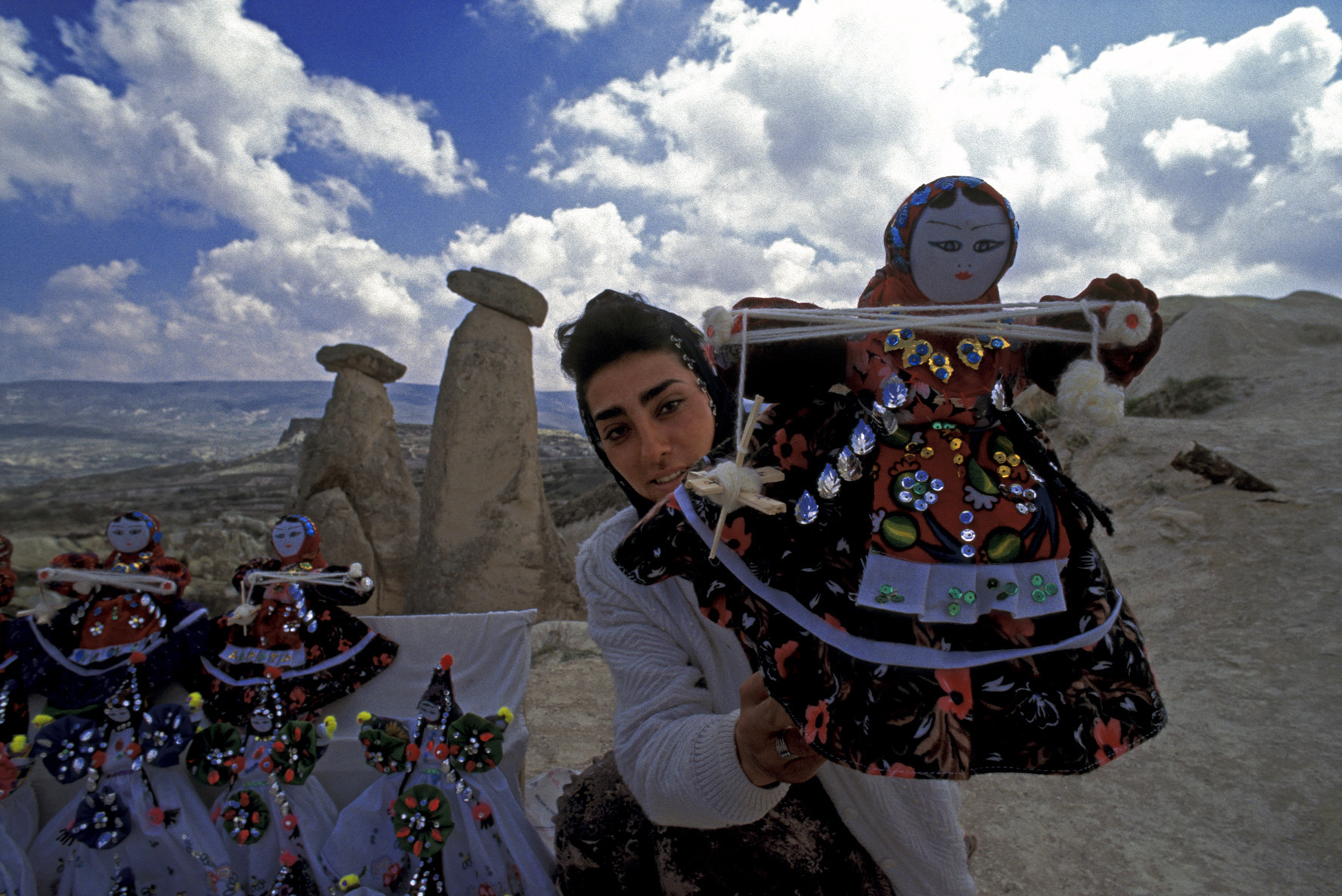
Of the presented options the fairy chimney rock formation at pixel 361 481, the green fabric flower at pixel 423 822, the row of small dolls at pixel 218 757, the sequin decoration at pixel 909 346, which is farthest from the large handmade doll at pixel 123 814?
the fairy chimney rock formation at pixel 361 481

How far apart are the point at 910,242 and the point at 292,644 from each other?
2785mm

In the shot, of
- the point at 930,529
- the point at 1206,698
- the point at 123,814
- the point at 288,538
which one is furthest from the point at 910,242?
the point at 1206,698

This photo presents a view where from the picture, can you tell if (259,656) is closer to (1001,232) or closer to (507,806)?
(507,806)

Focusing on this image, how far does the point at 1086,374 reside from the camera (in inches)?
39.0

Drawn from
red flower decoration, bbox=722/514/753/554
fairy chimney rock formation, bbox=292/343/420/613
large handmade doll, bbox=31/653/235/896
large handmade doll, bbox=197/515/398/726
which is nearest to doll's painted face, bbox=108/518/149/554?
large handmade doll, bbox=197/515/398/726

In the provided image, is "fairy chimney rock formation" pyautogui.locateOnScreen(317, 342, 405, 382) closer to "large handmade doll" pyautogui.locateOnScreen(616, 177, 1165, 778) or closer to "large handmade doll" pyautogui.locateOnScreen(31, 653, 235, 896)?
"large handmade doll" pyautogui.locateOnScreen(31, 653, 235, 896)

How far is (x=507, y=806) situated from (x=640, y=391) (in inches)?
65.2

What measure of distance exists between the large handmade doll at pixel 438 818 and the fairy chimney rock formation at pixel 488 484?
4227 millimetres

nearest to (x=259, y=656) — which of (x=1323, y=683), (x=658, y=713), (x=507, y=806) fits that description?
(x=507, y=806)

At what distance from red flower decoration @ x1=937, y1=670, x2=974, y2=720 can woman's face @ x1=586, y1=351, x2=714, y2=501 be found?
0.69 meters

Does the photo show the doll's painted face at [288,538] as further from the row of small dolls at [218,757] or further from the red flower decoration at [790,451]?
the red flower decoration at [790,451]

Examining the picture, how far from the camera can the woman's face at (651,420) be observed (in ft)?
4.84

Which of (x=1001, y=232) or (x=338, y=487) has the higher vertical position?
(x=1001, y=232)

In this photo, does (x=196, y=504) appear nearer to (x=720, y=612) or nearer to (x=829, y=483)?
(x=720, y=612)
